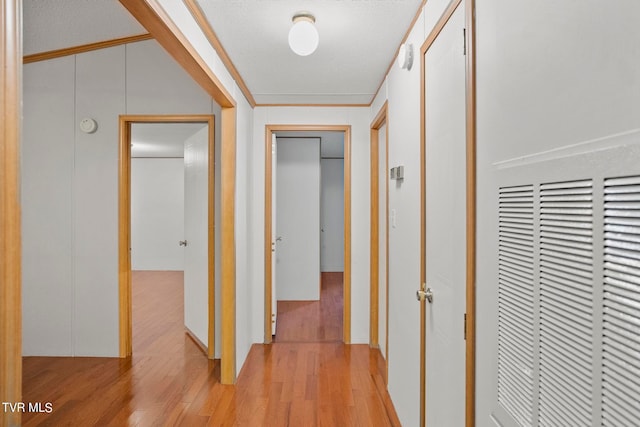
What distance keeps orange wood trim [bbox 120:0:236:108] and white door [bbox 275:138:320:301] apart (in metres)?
2.40

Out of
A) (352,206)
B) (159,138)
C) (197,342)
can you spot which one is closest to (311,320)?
(197,342)

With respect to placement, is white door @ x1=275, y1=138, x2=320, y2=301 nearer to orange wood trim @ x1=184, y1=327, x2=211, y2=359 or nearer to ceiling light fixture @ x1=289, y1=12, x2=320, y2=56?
orange wood trim @ x1=184, y1=327, x2=211, y2=359

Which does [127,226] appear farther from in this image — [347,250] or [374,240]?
[374,240]

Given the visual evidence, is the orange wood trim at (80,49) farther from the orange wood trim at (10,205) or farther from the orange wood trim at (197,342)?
the orange wood trim at (197,342)

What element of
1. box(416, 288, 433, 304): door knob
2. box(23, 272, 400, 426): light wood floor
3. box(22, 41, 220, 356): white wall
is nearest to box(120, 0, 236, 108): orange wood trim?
box(22, 41, 220, 356): white wall

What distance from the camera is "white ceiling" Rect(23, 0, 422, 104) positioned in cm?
184

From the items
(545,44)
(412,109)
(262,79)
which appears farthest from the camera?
(262,79)

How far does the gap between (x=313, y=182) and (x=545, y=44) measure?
13.2 feet

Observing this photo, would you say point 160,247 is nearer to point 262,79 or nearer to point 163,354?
point 163,354

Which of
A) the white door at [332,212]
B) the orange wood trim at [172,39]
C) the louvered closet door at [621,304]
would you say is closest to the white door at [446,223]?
the louvered closet door at [621,304]

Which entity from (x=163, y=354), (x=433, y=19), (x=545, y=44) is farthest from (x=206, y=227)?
(x=545, y=44)

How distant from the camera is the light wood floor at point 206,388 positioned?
2.18 m

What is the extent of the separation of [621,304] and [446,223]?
2.75 ft

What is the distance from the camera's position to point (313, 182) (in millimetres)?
4738
